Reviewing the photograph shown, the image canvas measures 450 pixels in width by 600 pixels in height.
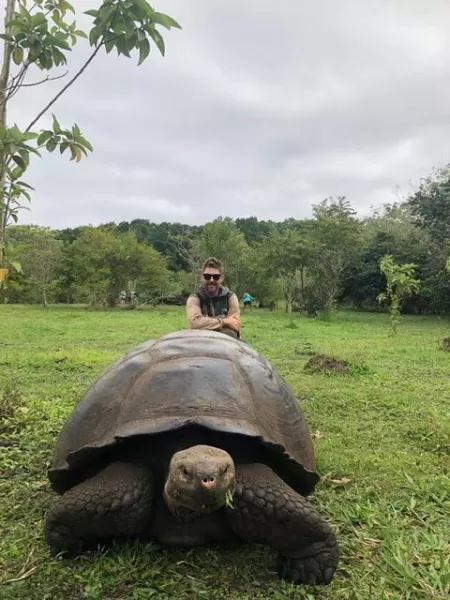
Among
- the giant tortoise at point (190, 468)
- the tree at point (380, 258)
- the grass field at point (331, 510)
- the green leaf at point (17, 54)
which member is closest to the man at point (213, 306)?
the grass field at point (331, 510)

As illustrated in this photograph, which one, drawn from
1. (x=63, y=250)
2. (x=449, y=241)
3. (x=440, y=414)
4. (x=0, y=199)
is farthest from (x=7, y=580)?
(x=63, y=250)

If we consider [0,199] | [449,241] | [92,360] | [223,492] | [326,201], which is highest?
[326,201]

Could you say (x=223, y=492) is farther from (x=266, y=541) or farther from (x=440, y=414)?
(x=440, y=414)

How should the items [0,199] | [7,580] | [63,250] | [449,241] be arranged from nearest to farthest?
[7,580] < [0,199] < [449,241] < [63,250]

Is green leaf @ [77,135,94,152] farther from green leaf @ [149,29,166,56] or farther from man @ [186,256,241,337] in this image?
man @ [186,256,241,337]

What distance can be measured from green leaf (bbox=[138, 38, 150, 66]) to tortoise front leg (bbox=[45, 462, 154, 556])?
1547 mm

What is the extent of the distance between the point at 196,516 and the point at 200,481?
0.26 m

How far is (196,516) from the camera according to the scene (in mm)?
1896

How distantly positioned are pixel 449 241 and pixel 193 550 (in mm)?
19128

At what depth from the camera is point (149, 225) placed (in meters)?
53.5

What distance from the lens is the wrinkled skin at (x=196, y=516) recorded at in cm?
194

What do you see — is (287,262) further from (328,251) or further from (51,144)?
(51,144)

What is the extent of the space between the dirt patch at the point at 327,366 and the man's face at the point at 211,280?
2521mm

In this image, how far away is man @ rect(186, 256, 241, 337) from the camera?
14.1 feet
